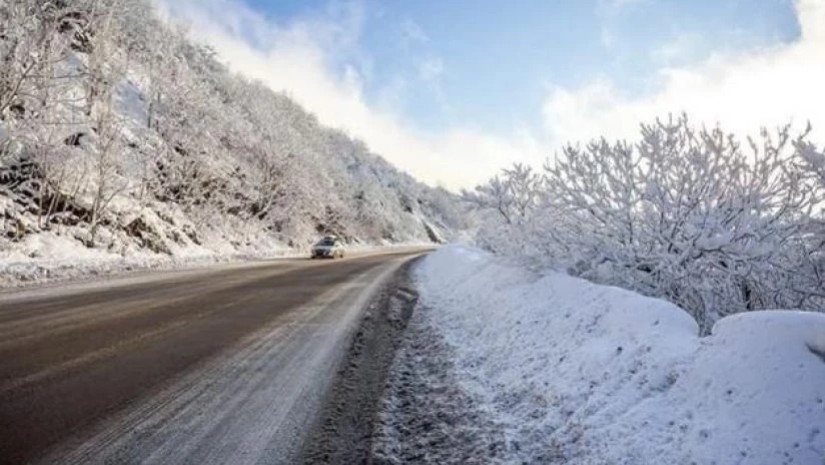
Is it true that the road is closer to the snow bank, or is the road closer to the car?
the snow bank

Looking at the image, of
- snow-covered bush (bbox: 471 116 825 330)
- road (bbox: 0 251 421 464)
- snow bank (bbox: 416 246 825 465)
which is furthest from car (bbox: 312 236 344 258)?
snow bank (bbox: 416 246 825 465)

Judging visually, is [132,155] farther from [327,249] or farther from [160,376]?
[160,376]

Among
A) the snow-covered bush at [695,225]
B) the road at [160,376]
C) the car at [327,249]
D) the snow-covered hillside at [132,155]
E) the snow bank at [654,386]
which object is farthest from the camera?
the car at [327,249]

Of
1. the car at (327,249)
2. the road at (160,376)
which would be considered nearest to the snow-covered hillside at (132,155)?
the car at (327,249)

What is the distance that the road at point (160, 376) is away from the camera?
173 inches

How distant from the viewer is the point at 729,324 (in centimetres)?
461

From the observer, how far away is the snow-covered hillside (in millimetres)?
21281

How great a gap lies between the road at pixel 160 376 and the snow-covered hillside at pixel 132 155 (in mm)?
8048

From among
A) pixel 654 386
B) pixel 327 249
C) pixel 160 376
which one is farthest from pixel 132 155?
pixel 654 386

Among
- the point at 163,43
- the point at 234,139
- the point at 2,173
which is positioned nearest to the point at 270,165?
the point at 234,139

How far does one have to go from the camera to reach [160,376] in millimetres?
6277

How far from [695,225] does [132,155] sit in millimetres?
31145

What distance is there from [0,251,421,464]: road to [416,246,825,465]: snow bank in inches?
84.0

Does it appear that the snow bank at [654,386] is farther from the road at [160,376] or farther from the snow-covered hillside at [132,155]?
the snow-covered hillside at [132,155]
